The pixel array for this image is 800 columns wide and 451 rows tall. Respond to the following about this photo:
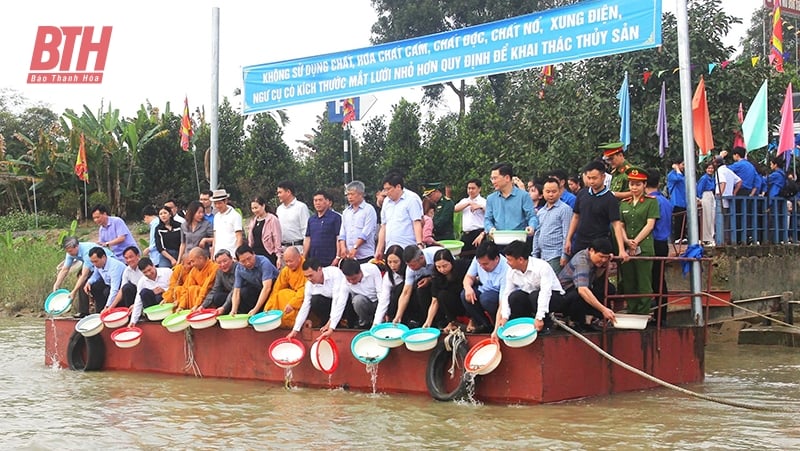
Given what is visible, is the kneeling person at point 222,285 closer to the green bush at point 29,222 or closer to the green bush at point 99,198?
the green bush at point 99,198

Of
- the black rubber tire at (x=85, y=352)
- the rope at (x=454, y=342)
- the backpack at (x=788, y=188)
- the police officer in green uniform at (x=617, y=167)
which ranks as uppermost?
the backpack at (x=788, y=188)

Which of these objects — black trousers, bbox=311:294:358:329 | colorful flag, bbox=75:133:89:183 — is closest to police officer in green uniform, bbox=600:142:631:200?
black trousers, bbox=311:294:358:329

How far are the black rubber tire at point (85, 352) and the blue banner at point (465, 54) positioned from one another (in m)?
3.71

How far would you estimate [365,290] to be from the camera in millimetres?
9930

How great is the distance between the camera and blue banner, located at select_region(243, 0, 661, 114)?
9664 millimetres

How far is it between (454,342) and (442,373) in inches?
18.1

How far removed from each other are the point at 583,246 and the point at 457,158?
17211mm

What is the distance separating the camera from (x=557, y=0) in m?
35.2

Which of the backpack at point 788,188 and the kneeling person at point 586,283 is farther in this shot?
the backpack at point 788,188

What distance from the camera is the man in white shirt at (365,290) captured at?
986 cm

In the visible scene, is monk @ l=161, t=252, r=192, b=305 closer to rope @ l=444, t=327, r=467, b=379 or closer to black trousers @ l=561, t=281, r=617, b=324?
rope @ l=444, t=327, r=467, b=379

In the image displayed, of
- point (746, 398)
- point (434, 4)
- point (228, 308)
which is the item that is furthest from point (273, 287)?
point (434, 4)

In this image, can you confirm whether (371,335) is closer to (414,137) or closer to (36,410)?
(36,410)

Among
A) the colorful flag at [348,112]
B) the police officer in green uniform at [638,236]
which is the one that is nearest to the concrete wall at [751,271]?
the police officer in green uniform at [638,236]
